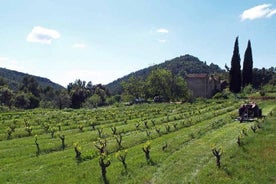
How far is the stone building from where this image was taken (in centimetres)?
14375

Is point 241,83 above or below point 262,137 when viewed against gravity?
above

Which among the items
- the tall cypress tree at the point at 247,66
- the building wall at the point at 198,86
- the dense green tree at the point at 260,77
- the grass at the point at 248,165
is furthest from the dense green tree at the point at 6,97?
the grass at the point at 248,165

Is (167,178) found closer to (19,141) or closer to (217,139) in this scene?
(217,139)

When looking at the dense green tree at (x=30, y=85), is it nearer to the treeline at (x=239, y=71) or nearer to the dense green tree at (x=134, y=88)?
the dense green tree at (x=134, y=88)

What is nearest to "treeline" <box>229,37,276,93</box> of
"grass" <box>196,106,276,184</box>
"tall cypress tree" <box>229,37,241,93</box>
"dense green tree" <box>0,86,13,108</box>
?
"tall cypress tree" <box>229,37,241,93</box>

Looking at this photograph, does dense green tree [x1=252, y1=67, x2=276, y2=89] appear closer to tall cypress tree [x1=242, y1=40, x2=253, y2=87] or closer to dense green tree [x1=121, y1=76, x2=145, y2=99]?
tall cypress tree [x1=242, y1=40, x2=253, y2=87]

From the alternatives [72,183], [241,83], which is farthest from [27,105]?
[72,183]

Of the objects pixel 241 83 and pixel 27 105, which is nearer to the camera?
pixel 241 83

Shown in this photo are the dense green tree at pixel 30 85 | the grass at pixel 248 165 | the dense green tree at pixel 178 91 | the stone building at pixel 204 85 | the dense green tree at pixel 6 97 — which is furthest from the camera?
the dense green tree at pixel 30 85

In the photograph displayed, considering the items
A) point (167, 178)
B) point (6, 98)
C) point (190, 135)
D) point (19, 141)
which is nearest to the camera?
point (167, 178)

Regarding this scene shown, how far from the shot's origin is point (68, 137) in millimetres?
38938

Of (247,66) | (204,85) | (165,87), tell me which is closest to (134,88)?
(165,87)

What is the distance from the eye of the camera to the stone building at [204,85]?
472 ft

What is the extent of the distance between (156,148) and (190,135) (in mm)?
5759
